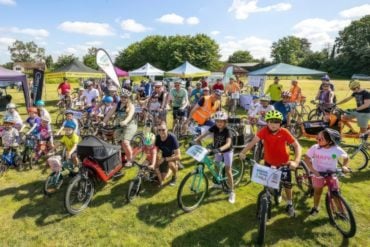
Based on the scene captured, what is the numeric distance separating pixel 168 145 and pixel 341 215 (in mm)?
3273

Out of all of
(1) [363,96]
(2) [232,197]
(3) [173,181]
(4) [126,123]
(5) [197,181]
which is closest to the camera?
(5) [197,181]

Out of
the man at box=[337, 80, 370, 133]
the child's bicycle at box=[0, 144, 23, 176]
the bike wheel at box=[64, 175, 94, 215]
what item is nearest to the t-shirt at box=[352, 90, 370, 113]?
the man at box=[337, 80, 370, 133]

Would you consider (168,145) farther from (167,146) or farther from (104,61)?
(104,61)

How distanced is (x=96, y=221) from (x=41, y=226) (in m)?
0.90

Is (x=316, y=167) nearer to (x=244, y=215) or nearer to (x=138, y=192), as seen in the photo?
(x=244, y=215)

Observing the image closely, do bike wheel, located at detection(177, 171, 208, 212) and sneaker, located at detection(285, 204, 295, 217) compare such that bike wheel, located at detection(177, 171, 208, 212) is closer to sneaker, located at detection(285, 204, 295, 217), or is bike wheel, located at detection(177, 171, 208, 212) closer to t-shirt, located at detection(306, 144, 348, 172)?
sneaker, located at detection(285, 204, 295, 217)

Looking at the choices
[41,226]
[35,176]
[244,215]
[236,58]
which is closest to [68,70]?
[35,176]

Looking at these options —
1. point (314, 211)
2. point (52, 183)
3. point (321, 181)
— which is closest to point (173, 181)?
point (52, 183)

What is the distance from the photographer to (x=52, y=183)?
5836 millimetres

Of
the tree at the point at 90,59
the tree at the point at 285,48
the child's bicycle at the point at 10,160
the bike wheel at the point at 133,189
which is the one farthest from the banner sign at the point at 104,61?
the tree at the point at 285,48

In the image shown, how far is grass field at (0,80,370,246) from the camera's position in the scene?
431 cm

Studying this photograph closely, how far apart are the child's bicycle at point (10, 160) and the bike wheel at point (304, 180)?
22.0ft

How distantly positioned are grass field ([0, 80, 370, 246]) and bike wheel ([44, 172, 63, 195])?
0.45 ft

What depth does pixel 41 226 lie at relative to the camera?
15.5 ft
